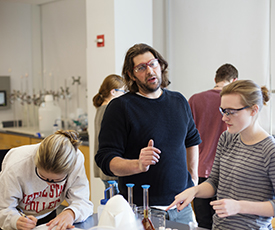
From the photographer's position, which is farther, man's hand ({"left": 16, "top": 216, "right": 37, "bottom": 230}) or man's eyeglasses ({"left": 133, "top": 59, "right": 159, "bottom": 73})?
man's eyeglasses ({"left": 133, "top": 59, "right": 159, "bottom": 73})

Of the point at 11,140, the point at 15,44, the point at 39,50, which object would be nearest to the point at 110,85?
the point at 11,140

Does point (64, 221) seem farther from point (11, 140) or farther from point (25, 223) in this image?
point (11, 140)

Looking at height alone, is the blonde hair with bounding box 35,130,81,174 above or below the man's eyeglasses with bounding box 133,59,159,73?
below

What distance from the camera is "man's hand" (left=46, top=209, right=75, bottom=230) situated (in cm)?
146

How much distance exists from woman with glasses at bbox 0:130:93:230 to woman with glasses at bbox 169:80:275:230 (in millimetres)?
503

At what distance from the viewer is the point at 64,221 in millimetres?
1492

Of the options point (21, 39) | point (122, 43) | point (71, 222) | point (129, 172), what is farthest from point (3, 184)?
point (21, 39)

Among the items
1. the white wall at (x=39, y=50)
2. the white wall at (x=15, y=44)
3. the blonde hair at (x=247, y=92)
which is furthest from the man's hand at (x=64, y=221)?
the white wall at (x=15, y=44)

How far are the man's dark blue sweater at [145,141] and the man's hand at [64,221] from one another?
262 millimetres

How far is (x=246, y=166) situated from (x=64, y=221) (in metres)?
0.81

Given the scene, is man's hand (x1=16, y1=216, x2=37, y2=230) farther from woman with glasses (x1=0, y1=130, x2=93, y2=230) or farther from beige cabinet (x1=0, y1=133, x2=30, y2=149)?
beige cabinet (x1=0, y1=133, x2=30, y2=149)

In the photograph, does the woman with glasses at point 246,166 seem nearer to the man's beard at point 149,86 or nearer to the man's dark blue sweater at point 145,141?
the man's dark blue sweater at point 145,141

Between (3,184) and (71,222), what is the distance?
1.25 feet

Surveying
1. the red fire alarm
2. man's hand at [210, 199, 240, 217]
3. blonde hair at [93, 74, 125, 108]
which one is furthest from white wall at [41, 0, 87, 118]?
man's hand at [210, 199, 240, 217]
